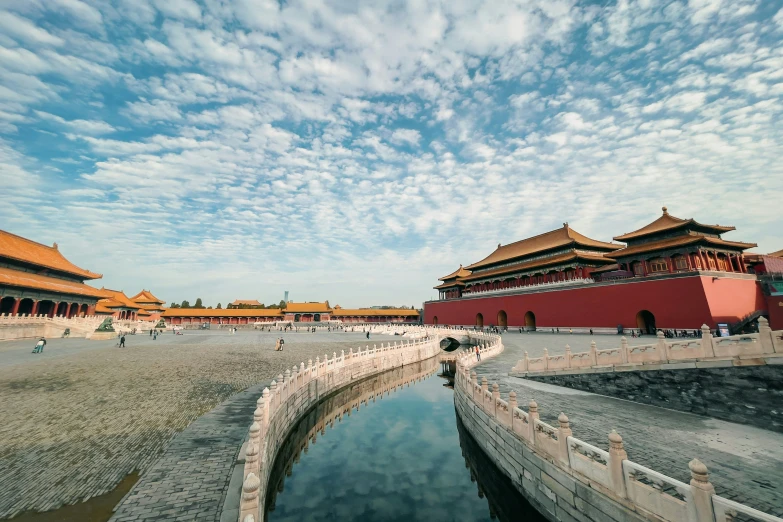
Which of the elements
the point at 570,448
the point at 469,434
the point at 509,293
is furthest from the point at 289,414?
the point at 509,293

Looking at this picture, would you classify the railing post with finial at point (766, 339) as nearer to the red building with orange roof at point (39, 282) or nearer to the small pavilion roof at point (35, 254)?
the red building with orange roof at point (39, 282)

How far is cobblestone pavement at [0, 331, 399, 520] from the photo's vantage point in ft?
18.5

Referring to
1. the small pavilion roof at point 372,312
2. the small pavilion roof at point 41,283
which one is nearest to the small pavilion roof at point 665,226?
the small pavilion roof at point 372,312

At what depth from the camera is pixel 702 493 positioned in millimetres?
3918

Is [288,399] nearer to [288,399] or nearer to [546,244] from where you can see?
[288,399]

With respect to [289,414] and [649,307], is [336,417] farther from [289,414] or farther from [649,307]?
[649,307]

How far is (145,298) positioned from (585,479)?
7543 centimetres

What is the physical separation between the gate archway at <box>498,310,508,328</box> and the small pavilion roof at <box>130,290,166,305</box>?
62.0 m

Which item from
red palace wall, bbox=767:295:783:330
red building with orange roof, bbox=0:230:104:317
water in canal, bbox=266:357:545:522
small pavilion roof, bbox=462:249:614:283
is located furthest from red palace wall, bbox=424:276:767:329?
red building with orange roof, bbox=0:230:104:317

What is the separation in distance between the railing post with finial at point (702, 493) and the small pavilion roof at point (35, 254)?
145 ft

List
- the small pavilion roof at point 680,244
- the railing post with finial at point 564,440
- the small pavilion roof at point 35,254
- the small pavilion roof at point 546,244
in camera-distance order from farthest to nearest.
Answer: the small pavilion roof at point 546,244
the small pavilion roof at point 35,254
the small pavilion roof at point 680,244
the railing post with finial at point 564,440

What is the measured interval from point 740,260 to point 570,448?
28057mm

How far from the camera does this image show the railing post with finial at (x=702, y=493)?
392cm

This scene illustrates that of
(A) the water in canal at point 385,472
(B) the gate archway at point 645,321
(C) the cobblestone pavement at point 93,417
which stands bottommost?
(A) the water in canal at point 385,472
